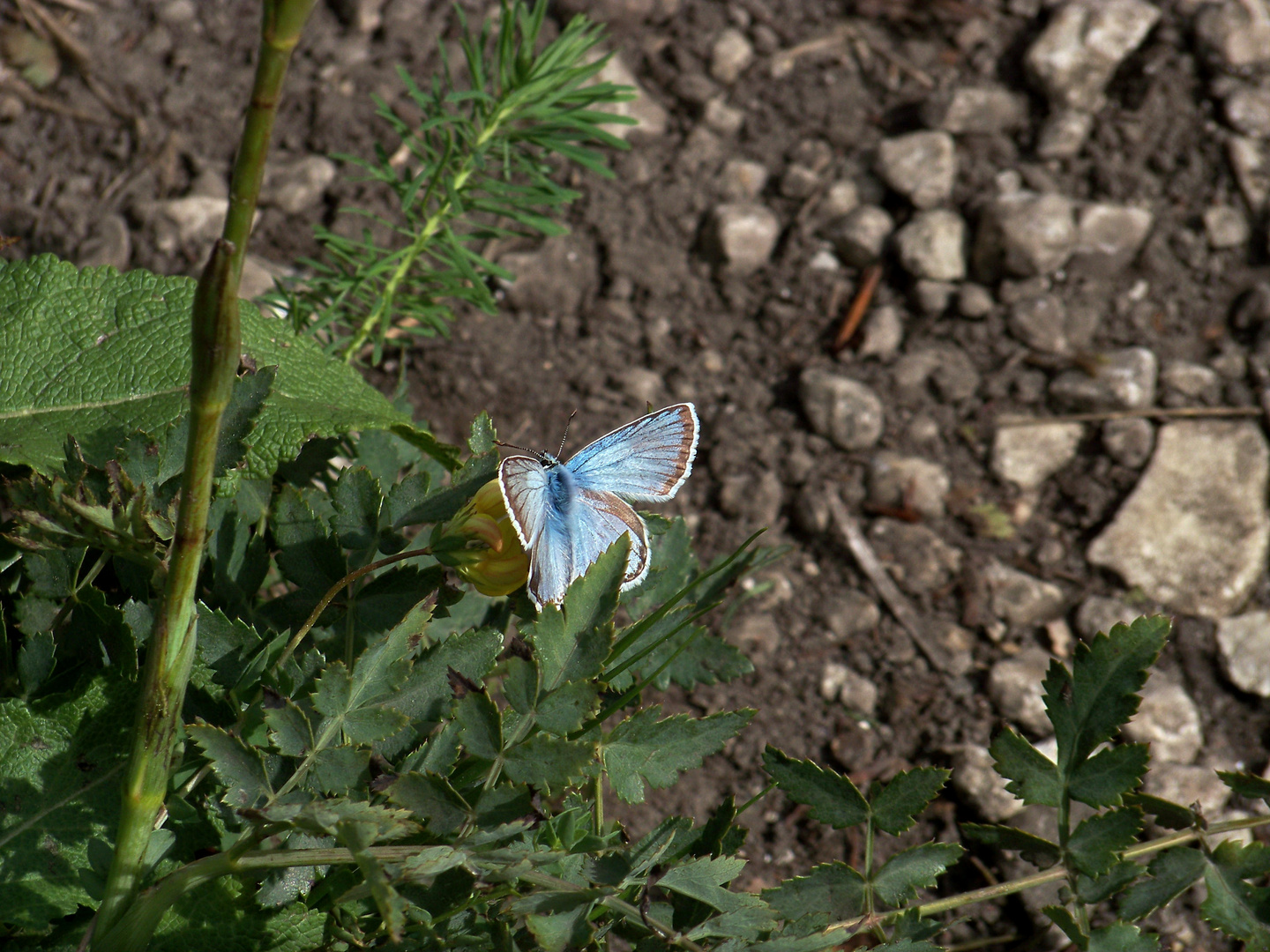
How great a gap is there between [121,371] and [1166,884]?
1925 millimetres

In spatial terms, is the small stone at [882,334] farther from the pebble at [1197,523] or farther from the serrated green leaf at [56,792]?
the serrated green leaf at [56,792]

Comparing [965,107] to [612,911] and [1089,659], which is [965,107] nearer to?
[1089,659]

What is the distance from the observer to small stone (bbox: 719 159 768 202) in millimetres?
3322

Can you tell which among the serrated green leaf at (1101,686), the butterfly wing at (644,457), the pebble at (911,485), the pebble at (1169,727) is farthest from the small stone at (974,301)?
the serrated green leaf at (1101,686)

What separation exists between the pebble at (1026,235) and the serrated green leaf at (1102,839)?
206cm

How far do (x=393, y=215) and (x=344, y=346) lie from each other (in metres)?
0.67

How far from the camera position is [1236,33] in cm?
325

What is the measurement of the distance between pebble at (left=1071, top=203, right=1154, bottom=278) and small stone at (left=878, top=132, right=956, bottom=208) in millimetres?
438

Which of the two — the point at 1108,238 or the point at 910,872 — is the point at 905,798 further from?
the point at 1108,238

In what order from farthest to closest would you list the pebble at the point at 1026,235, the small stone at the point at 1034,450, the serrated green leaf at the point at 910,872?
the pebble at the point at 1026,235 → the small stone at the point at 1034,450 → the serrated green leaf at the point at 910,872

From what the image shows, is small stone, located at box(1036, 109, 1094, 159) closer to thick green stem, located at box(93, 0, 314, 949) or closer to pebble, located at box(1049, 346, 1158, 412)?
pebble, located at box(1049, 346, 1158, 412)

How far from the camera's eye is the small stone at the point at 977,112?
3.33 m

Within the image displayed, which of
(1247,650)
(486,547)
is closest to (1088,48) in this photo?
(1247,650)

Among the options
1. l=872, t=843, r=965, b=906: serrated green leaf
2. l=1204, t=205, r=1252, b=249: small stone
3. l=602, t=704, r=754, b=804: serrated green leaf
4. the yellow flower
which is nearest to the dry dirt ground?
l=1204, t=205, r=1252, b=249: small stone
